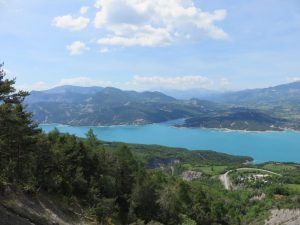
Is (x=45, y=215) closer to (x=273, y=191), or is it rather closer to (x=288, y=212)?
(x=288, y=212)

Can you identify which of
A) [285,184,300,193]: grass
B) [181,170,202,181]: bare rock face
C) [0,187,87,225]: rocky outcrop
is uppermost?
[0,187,87,225]: rocky outcrop

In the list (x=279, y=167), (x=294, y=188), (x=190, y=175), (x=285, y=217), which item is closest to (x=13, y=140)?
(x=285, y=217)

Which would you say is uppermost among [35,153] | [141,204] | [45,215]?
[35,153]

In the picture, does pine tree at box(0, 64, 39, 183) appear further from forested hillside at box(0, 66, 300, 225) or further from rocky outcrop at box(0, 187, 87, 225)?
rocky outcrop at box(0, 187, 87, 225)

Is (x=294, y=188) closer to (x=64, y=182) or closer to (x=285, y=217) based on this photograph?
(x=285, y=217)

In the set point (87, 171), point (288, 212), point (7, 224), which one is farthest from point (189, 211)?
point (288, 212)

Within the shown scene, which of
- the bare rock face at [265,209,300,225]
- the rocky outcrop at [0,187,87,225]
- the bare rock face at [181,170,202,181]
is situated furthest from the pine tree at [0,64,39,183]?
the bare rock face at [181,170,202,181]

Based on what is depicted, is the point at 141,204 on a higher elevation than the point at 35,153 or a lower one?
lower
